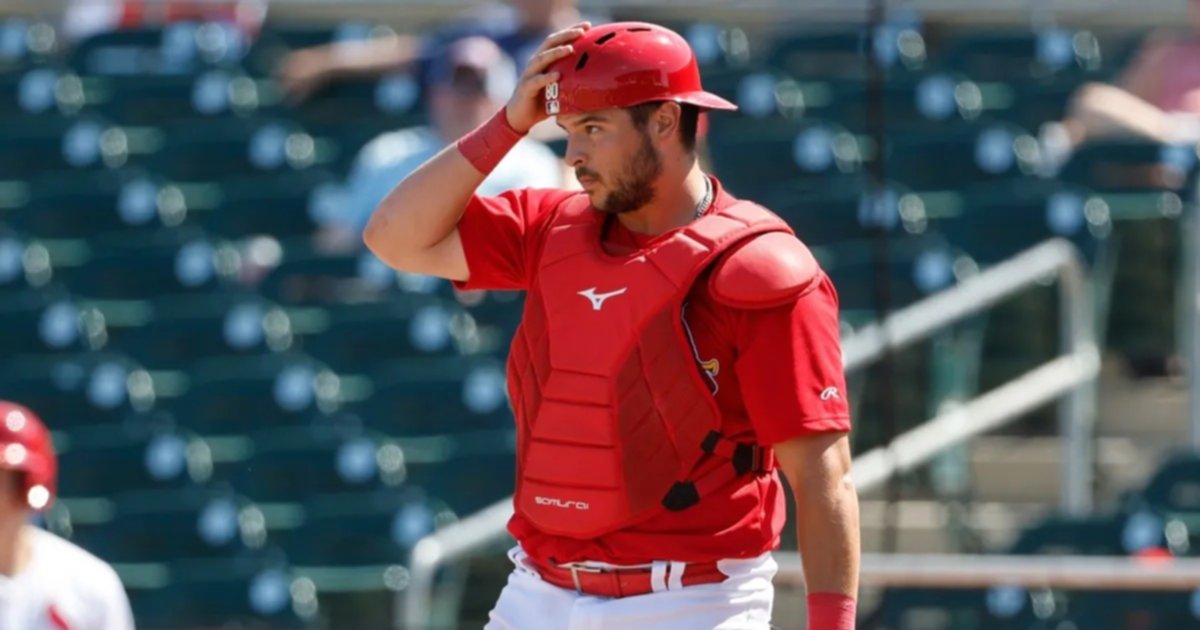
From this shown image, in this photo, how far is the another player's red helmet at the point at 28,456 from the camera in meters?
4.71

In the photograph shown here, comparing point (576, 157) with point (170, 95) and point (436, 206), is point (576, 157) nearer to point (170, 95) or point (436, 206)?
point (436, 206)

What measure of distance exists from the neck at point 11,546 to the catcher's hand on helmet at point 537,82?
6.32ft

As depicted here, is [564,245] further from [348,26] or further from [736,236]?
[348,26]

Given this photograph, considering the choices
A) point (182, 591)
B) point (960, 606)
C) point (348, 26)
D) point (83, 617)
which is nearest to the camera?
point (83, 617)

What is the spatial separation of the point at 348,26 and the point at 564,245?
16.4 feet

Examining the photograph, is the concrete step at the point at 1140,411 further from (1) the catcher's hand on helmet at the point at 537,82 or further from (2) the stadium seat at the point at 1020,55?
(1) the catcher's hand on helmet at the point at 537,82

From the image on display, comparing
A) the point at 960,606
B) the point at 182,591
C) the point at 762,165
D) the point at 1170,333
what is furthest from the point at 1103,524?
the point at 182,591

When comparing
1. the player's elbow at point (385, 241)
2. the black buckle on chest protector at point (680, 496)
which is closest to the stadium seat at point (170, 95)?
the player's elbow at point (385, 241)

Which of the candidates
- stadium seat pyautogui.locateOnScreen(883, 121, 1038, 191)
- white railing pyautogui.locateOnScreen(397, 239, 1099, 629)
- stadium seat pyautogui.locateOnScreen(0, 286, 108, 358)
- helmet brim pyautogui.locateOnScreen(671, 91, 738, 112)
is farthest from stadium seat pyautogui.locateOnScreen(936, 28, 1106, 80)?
helmet brim pyautogui.locateOnScreen(671, 91, 738, 112)

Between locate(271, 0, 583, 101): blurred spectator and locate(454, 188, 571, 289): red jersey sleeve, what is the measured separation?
384cm

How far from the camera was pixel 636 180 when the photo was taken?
3.26 m

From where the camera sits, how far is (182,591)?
6.61m

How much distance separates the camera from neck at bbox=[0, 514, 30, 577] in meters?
4.71

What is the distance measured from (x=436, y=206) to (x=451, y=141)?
11.5 feet
